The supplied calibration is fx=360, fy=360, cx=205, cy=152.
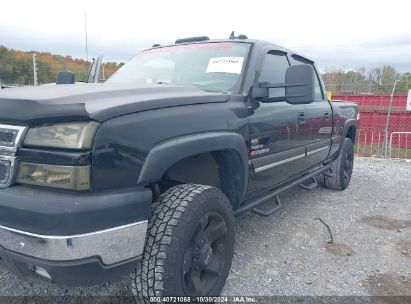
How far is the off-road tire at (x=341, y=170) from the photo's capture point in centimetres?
529

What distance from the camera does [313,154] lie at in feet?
13.2

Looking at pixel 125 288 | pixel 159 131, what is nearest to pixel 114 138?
pixel 159 131

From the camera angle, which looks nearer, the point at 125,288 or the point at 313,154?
the point at 125,288

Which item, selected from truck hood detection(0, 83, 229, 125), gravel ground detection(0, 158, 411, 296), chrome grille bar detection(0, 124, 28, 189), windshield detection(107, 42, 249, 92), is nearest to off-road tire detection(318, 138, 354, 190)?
gravel ground detection(0, 158, 411, 296)

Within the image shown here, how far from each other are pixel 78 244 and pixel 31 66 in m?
10.2

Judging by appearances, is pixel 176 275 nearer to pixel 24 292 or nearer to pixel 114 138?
pixel 114 138

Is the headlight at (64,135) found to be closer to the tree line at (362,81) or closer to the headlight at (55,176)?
the headlight at (55,176)

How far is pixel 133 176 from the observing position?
1.77 m

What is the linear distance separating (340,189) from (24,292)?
4.48 meters

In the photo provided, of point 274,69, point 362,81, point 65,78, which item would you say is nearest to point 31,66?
point 65,78

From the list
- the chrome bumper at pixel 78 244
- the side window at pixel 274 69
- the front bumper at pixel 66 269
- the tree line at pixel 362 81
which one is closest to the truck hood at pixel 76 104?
the chrome bumper at pixel 78 244

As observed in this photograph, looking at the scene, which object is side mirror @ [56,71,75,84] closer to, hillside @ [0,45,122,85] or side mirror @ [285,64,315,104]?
side mirror @ [285,64,315,104]

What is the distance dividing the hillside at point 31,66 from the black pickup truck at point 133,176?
22.2ft

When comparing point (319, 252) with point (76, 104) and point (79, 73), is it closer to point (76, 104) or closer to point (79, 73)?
point (76, 104)
